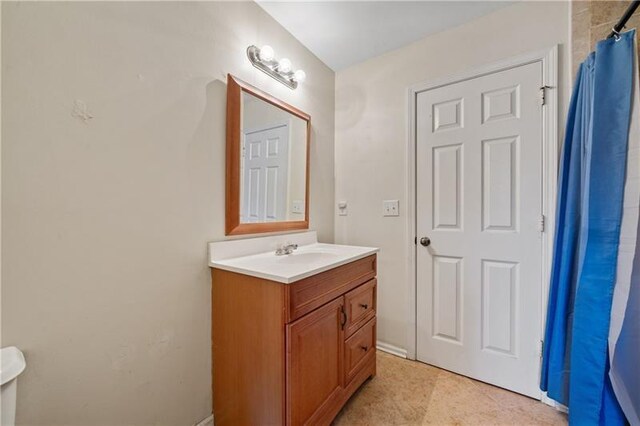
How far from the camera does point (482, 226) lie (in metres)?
1.72

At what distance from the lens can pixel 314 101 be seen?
209cm

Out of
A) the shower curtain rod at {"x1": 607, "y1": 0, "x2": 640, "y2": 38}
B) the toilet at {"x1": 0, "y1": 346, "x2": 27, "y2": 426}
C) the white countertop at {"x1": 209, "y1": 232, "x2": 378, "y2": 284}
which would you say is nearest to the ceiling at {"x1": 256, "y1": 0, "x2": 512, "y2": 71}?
the shower curtain rod at {"x1": 607, "y1": 0, "x2": 640, "y2": 38}

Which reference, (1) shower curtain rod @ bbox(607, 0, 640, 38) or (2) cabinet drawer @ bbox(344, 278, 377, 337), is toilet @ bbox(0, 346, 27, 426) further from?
(1) shower curtain rod @ bbox(607, 0, 640, 38)

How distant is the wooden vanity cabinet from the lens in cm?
109

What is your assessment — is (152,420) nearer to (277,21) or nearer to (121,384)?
(121,384)

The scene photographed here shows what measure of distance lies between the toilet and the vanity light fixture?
5.20ft

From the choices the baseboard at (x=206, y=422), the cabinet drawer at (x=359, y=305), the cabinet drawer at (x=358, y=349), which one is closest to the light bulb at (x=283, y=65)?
the cabinet drawer at (x=359, y=305)

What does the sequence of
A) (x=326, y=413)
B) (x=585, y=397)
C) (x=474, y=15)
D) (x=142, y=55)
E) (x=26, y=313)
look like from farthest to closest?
(x=474, y=15) → (x=326, y=413) → (x=585, y=397) → (x=142, y=55) → (x=26, y=313)

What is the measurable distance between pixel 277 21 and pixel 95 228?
1.60 meters

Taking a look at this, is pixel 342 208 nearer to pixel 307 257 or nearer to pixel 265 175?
pixel 307 257

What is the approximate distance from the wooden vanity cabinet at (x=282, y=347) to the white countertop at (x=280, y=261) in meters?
0.04

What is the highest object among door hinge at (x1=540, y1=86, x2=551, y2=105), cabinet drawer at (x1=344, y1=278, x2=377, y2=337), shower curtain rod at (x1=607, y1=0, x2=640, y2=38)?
shower curtain rod at (x1=607, y1=0, x2=640, y2=38)

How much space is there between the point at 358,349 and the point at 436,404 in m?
0.54

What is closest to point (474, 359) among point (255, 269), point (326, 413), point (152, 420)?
point (326, 413)
